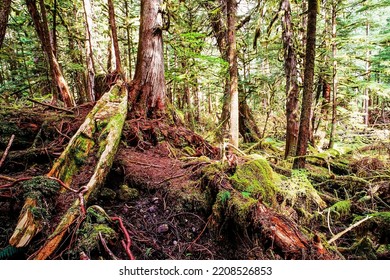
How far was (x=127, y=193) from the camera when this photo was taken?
3686 mm

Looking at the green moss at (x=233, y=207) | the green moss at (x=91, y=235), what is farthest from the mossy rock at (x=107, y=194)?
the green moss at (x=233, y=207)

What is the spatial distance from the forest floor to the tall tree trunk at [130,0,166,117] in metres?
0.52

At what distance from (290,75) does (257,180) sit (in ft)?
13.6

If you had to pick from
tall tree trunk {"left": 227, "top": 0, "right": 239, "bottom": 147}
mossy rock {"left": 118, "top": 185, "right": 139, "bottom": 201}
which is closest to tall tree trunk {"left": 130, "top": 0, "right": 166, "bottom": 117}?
tall tree trunk {"left": 227, "top": 0, "right": 239, "bottom": 147}

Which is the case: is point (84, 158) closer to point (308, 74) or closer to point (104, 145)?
point (104, 145)

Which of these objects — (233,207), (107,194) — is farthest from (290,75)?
(107,194)

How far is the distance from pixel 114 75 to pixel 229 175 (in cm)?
454

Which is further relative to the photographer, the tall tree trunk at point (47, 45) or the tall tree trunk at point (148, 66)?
the tall tree trunk at point (47, 45)

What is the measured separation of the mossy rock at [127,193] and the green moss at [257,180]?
1638mm

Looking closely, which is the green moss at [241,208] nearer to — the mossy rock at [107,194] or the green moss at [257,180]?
the green moss at [257,180]

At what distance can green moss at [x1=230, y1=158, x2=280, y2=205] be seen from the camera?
3.75 meters

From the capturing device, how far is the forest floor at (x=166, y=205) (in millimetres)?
2693

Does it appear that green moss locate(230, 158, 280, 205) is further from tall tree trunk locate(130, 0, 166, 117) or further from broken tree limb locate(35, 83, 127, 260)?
tall tree trunk locate(130, 0, 166, 117)

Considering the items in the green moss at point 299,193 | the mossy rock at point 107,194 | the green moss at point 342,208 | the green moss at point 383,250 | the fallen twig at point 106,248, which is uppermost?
the mossy rock at point 107,194
